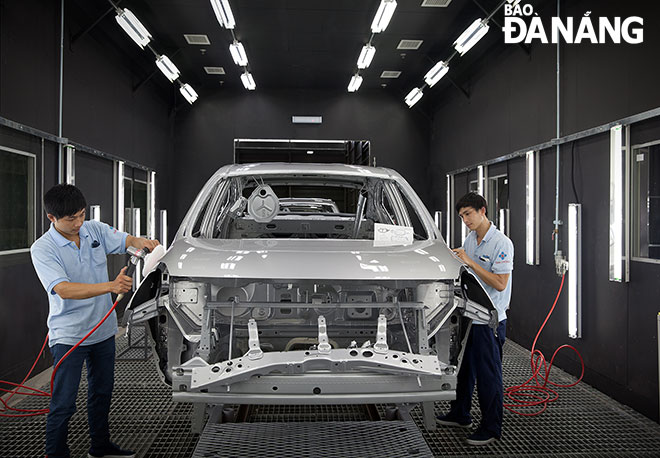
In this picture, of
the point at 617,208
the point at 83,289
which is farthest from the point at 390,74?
the point at 83,289

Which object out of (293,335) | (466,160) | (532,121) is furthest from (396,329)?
(466,160)

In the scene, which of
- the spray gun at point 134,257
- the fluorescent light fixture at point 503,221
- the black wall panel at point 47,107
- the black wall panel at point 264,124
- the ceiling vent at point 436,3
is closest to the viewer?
the spray gun at point 134,257

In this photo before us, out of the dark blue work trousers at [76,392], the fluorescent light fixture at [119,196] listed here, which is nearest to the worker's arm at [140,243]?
the dark blue work trousers at [76,392]

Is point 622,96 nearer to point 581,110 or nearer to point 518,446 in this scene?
point 581,110

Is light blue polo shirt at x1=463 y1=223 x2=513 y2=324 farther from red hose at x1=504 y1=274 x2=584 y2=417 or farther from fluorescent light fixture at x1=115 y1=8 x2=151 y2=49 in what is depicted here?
fluorescent light fixture at x1=115 y1=8 x2=151 y2=49

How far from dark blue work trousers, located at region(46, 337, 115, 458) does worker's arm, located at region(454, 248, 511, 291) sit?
84.4 inches

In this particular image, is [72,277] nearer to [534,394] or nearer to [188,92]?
[534,394]

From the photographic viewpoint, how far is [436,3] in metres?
5.82

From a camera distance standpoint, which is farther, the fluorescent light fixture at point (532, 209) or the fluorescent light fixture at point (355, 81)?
the fluorescent light fixture at point (355, 81)

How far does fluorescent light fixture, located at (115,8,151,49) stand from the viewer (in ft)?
17.4

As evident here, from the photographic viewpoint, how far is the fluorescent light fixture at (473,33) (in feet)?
17.7

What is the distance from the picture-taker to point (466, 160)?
8.01 m

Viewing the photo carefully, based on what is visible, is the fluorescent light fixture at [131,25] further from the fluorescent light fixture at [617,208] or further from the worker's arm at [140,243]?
the fluorescent light fixture at [617,208]

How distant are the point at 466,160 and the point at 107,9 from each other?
18.2 ft
